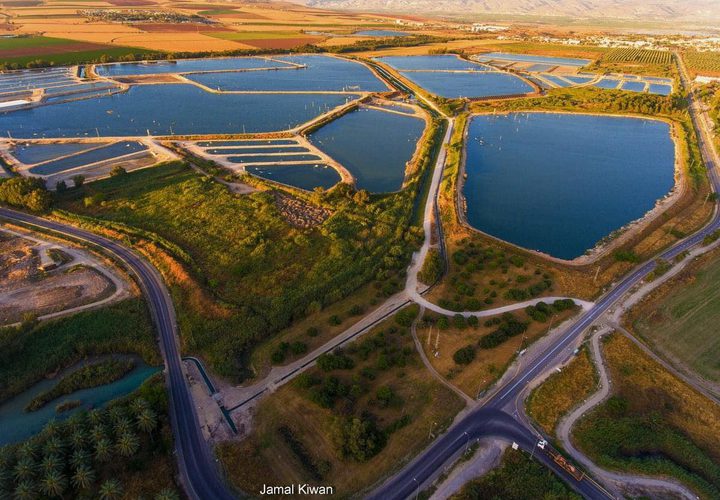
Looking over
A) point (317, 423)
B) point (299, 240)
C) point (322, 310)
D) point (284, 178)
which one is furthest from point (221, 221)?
point (317, 423)

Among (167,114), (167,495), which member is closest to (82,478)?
(167,495)

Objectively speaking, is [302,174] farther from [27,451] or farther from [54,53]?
[54,53]

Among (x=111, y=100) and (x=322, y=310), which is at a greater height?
(x=111, y=100)

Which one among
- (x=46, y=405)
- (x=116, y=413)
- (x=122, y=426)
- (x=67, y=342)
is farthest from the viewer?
(x=67, y=342)

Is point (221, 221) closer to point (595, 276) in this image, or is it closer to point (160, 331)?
point (160, 331)

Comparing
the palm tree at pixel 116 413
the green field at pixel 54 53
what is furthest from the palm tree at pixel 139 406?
the green field at pixel 54 53

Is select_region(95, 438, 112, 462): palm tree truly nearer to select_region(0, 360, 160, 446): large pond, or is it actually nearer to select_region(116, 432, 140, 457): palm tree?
select_region(116, 432, 140, 457): palm tree
